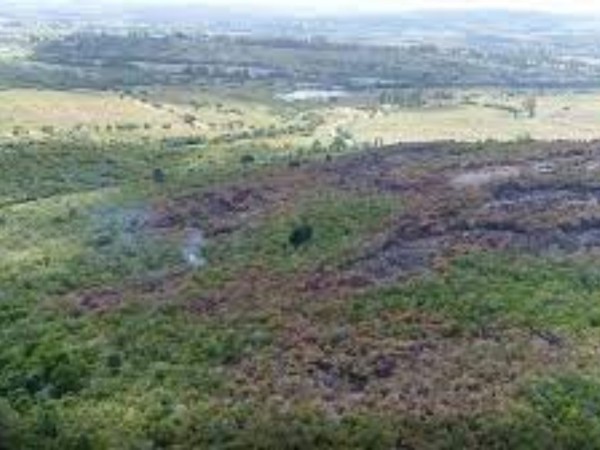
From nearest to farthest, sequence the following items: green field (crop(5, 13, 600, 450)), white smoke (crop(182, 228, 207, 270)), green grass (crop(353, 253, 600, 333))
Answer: green field (crop(5, 13, 600, 450)), green grass (crop(353, 253, 600, 333)), white smoke (crop(182, 228, 207, 270))

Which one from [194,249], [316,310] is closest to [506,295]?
[316,310]

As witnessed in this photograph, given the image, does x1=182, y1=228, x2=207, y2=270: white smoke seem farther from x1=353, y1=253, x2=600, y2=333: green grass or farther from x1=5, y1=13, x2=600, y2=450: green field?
x1=353, y1=253, x2=600, y2=333: green grass

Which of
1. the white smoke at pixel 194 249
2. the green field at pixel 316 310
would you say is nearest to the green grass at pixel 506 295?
the green field at pixel 316 310

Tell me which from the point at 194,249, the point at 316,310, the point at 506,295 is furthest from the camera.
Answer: the point at 194,249

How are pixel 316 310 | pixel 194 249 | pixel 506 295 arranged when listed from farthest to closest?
pixel 194 249 → pixel 506 295 → pixel 316 310

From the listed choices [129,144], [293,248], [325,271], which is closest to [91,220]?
[293,248]

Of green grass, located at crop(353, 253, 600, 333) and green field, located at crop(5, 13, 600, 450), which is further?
green grass, located at crop(353, 253, 600, 333)

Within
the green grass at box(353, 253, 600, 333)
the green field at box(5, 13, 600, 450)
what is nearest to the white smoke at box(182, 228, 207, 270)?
the green field at box(5, 13, 600, 450)

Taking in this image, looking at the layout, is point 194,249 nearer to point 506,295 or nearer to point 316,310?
point 316,310

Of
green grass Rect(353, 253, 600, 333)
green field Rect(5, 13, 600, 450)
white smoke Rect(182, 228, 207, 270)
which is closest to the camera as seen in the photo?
green field Rect(5, 13, 600, 450)

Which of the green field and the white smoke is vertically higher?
the green field

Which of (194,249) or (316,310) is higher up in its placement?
(316,310)

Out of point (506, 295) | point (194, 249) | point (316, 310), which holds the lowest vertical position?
point (194, 249)
